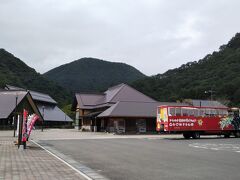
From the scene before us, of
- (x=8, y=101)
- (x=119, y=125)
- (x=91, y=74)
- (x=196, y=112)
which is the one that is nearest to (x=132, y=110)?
(x=119, y=125)

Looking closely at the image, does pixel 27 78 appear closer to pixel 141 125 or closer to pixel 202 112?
pixel 141 125

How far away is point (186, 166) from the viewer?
11.1 metres

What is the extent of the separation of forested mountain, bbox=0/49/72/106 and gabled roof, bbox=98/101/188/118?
59459 mm

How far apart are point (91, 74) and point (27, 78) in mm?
28319

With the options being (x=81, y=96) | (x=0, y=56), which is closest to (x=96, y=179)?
(x=81, y=96)

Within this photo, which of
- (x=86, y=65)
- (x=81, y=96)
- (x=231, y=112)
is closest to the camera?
(x=231, y=112)

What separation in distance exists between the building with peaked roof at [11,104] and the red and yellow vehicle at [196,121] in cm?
2989

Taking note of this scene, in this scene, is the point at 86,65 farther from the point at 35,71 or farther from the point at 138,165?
the point at 138,165

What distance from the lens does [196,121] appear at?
3120 centimetres

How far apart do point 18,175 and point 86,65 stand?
131m

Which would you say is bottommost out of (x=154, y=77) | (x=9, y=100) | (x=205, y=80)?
(x=9, y=100)

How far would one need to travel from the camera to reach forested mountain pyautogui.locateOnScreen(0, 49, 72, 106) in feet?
347

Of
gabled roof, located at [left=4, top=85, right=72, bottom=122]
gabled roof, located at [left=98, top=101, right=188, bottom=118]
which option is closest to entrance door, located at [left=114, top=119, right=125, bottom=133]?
gabled roof, located at [left=98, top=101, right=188, bottom=118]

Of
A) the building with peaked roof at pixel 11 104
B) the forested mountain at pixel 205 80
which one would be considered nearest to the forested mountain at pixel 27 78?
the forested mountain at pixel 205 80
